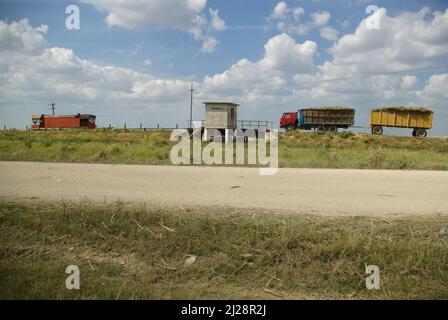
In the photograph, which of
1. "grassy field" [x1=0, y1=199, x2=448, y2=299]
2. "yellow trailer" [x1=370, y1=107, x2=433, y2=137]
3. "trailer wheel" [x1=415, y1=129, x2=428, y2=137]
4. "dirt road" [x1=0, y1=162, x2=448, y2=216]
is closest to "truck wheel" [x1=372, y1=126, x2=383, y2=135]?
"yellow trailer" [x1=370, y1=107, x2=433, y2=137]

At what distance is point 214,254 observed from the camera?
5.73 metres

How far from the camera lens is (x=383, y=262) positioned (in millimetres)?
5410

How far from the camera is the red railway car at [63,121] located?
6956cm

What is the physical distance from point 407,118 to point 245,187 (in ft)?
120

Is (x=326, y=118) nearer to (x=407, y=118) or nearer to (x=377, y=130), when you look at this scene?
(x=377, y=130)

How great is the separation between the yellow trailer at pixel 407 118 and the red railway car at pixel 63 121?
48.1m

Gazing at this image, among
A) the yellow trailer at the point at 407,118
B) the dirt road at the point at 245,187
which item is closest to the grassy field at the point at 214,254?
the dirt road at the point at 245,187

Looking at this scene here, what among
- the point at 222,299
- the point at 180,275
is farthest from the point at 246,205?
the point at 222,299

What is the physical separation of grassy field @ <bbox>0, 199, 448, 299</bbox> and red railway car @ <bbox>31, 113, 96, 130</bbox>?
218 feet

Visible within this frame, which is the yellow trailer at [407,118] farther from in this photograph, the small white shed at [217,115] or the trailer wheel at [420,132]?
the small white shed at [217,115]

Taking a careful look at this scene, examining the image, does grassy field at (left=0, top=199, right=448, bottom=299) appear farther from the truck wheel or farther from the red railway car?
the red railway car

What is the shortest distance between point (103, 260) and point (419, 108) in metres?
42.1
